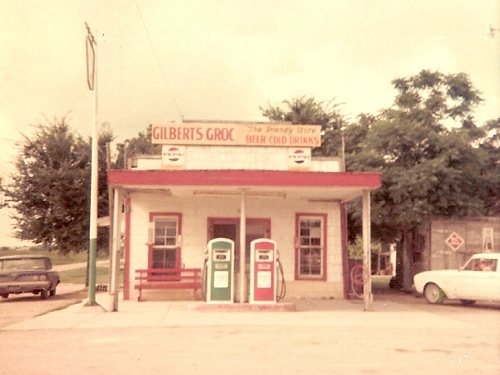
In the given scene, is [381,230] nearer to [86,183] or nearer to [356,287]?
[356,287]

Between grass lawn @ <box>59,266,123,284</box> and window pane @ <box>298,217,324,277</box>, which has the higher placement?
window pane @ <box>298,217,324,277</box>

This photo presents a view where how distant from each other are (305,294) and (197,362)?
10.8m

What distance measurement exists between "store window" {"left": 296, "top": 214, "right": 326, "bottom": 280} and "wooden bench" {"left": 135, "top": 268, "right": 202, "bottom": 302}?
3.26m

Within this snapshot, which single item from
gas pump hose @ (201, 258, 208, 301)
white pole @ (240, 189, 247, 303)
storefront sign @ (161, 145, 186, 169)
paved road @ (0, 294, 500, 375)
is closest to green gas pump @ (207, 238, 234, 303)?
white pole @ (240, 189, 247, 303)

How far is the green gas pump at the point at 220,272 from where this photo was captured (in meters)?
16.0

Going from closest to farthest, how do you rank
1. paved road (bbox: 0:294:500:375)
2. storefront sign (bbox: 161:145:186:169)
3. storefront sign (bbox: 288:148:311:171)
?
paved road (bbox: 0:294:500:375) < storefront sign (bbox: 161:145:186:169) < storefront sign (bbox: 288:148:311:171)

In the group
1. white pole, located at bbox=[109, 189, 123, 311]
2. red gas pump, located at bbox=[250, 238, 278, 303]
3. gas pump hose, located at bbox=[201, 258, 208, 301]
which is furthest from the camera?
gas pump hose, located at bbox=[201, 258, 208, 301]

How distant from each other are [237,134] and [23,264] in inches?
363

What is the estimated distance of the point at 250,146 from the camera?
20.4 m

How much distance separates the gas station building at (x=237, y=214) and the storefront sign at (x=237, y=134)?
0.11ft

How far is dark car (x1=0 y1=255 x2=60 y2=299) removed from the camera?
21125mm

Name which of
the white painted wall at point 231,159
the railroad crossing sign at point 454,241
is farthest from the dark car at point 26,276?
the railroad crossing sign at point 454,241

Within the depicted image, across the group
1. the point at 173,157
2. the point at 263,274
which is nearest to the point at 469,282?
the point at 263,274

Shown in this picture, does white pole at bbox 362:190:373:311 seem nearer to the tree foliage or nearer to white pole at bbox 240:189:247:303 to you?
white pole at bbox 240:189:247:303
